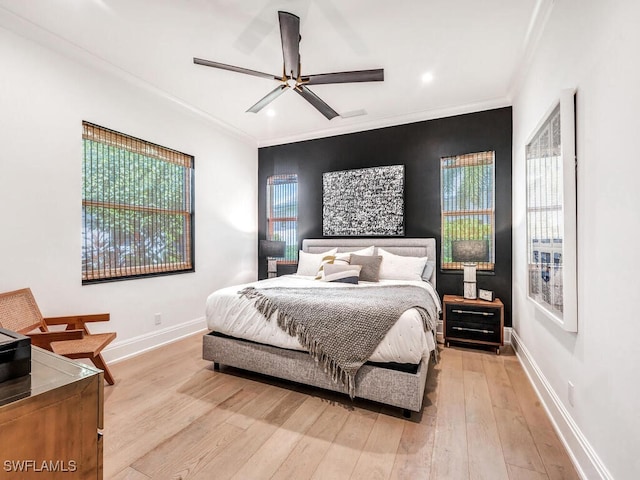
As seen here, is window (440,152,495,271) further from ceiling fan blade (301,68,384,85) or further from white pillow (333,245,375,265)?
ceiling fan blade (301,68,384,85)

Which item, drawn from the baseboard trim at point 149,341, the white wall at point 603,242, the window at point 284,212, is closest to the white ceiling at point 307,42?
the white wall at point 603,242

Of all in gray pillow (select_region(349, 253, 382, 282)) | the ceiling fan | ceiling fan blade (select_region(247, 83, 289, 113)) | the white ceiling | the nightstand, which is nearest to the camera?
the ceiling fan

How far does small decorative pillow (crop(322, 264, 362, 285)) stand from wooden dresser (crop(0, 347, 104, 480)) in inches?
106

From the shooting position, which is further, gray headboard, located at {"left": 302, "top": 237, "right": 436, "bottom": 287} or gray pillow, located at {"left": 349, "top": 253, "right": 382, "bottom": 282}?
gray headboard, located at {"left": 302, "top": 237, "right": 436, "bottom": 287}

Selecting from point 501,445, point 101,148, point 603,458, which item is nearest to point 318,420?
point 501,445

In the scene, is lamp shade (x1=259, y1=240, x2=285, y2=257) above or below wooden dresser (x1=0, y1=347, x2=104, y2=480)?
above

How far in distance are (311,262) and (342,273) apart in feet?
2.81

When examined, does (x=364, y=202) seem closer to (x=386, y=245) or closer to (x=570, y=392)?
(x=386, y=245)

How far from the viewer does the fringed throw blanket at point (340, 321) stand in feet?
6.85

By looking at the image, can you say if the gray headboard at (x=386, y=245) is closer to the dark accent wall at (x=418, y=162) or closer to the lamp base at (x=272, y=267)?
the dark accent wall at (x=418, y=162)

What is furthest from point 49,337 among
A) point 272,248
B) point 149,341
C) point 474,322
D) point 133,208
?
point 474,322

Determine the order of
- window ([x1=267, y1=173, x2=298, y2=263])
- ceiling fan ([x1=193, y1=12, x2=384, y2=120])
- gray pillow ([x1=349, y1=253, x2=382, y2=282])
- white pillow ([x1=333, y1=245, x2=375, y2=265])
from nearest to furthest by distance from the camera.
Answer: ceiling fan ([x1=193, y1=12, x2=384, y2=120]), gray pillow ([x1=349, y1=253, x2=382, y2=282]), white pillow ([x1=333, y1=245, x2=375, y2=265]), window ([x1=267, y1=173, x2=298, y2=263])

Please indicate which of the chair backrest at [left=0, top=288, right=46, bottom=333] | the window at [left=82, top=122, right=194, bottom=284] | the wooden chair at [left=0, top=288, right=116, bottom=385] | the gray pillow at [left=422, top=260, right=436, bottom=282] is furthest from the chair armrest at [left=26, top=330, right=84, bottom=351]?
the gray pillow at [left=422, top=260, right=436, bottom=282]

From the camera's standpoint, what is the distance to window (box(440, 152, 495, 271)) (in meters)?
3.69
